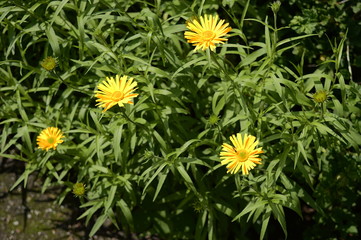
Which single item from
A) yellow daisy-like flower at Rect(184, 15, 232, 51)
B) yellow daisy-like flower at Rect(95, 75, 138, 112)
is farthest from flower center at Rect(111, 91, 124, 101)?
yellow daisy-like flower at Rect(184, 15, 232, 51)

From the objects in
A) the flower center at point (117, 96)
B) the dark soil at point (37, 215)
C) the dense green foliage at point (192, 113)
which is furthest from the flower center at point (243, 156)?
the dark soil at point (37, 215)

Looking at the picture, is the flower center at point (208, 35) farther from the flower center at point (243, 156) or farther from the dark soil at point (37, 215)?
the dark soil at point (37, 215)

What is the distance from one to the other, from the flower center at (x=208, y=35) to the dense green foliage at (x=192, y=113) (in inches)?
5.1

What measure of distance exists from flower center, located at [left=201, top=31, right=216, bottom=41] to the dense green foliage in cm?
13

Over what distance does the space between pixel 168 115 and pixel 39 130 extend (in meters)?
0.81

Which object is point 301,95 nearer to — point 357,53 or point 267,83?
point 267,83

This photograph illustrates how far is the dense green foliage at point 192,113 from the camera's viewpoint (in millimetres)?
2109

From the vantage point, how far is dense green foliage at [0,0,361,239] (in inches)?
83.0

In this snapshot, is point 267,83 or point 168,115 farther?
point 168,115

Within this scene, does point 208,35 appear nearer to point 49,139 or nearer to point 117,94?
point 117,94

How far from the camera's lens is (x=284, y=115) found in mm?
1989

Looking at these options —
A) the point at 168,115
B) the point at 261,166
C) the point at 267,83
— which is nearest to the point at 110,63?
the point at 168,115

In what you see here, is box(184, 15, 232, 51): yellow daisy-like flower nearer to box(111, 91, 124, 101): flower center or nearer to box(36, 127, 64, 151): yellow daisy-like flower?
box(111, 91, 124, 101): flower center

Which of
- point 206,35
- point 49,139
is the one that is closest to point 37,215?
point 49,139
